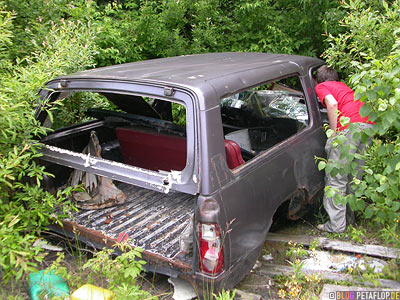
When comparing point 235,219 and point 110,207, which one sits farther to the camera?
point 110,207

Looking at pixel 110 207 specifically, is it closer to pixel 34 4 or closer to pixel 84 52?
pixel 84 52

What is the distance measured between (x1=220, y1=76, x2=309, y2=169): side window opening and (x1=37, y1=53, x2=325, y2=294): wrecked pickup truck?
1 centimetres

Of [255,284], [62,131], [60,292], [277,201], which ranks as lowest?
[255,284]

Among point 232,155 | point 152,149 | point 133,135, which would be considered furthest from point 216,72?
point 133,135

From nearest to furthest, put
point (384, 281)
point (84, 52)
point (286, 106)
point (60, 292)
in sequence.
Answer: point (60, 292) < point (384, 281) < point (286, 106) < point (84, 52)

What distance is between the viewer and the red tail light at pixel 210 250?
8.08ft

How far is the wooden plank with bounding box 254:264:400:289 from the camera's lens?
2.93 metres

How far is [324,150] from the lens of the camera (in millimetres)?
3885

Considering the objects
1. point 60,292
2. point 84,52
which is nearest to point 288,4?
point 84,52

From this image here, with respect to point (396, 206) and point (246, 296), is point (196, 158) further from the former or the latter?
point (396, 206)

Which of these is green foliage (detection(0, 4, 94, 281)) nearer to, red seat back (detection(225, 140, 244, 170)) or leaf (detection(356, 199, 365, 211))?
red seat back (detection(225, 140, 244, 170))

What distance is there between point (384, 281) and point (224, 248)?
1.39 metres

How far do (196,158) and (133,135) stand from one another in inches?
59.3

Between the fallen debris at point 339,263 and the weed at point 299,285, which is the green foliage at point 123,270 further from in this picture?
the fallen debris at point 339,263
